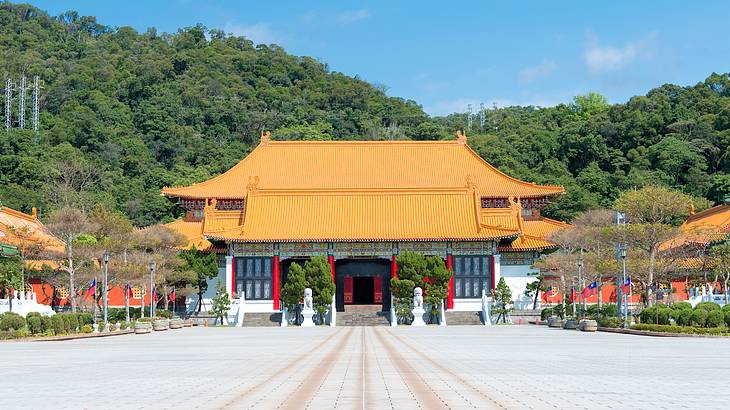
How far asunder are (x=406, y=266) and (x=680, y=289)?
2138cm

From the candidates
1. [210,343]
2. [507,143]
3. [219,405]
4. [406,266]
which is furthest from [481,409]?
[507,143]

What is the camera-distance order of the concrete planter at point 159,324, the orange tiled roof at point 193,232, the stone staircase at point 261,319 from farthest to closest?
the orange tiled roof at point 193,232 < the stone staircase at point 261,319 < the concrete planter at point 159,324

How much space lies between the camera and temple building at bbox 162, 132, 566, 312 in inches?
2435

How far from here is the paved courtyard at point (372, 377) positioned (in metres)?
14.0

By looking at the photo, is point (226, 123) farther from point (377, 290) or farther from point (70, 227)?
point (70, 227)

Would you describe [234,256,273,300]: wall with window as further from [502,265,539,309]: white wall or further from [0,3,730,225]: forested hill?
[0,3,730,225]: forested hill

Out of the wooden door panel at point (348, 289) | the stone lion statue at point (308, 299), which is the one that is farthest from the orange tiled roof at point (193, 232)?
the wooden door panel at point (348, 289)

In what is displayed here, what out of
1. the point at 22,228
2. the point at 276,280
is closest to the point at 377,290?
the point at 276,280

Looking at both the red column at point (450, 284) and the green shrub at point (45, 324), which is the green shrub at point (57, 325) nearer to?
the green shrub at point (45, 324)

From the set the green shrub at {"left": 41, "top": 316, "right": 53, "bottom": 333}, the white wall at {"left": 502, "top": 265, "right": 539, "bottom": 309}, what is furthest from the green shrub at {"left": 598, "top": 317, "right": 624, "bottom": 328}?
the green shrub at {"left": 41, "top": 316, "right": 53, "bottom": 333}

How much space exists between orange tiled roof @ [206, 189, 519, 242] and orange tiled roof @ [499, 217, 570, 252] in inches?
101

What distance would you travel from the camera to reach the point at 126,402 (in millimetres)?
14023

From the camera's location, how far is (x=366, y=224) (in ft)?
206

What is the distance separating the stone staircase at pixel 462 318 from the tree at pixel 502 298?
4.25 ft
